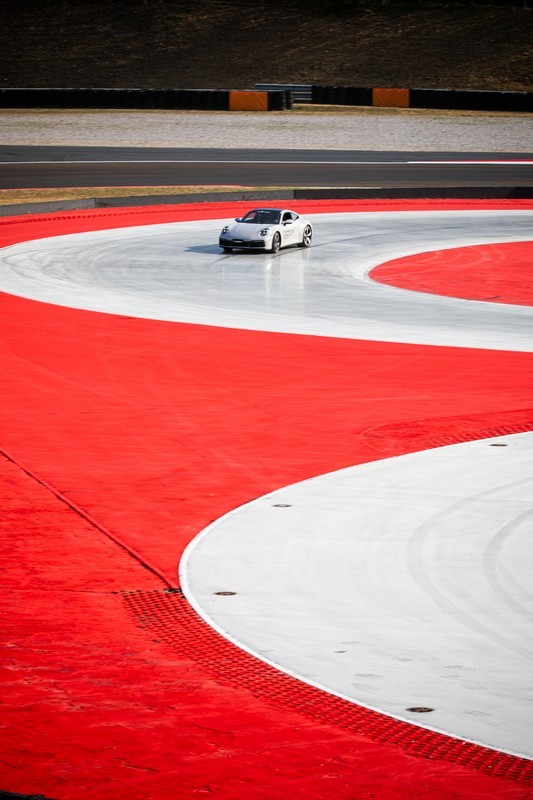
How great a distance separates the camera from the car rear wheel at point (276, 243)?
27.3 meters

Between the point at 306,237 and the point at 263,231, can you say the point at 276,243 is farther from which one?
the point at 306,237

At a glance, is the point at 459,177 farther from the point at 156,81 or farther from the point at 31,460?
the point at 156,81

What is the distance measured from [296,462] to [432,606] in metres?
3.89

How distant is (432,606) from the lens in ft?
25.8

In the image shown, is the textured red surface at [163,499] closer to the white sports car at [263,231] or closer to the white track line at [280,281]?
the white track line at [280,281]

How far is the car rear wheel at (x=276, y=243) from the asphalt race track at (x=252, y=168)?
42.1 ft

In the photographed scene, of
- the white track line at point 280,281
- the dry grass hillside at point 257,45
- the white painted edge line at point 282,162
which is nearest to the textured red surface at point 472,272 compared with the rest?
the white track line at point 280,281

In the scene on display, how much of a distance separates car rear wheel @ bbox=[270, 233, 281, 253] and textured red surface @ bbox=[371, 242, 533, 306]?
260 centimetres

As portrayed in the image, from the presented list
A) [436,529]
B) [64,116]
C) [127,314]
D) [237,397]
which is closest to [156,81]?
[64,116]

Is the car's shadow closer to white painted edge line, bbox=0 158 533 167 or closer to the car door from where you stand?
the car door

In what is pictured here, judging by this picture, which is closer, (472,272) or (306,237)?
(472,272)

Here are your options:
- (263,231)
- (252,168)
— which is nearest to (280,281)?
(263,231)

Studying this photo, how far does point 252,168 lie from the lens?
148 ft

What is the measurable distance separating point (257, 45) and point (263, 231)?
183ft
